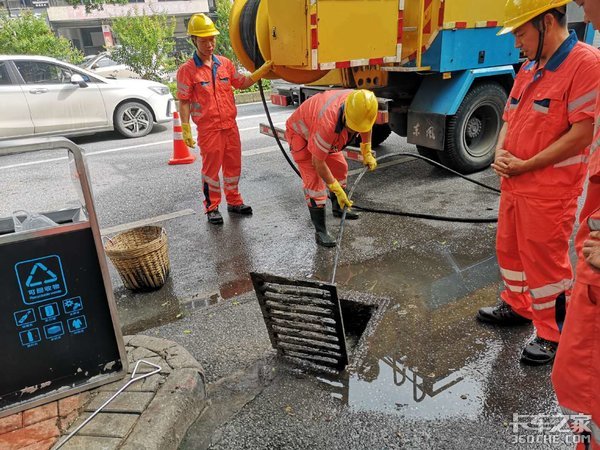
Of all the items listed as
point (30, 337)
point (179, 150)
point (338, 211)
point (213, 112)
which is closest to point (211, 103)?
point (213, 112)

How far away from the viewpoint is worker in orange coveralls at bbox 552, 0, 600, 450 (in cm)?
144

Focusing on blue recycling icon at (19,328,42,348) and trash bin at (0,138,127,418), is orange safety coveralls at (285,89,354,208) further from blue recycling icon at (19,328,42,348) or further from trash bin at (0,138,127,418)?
blue recycling icon at (19,328,42,348)

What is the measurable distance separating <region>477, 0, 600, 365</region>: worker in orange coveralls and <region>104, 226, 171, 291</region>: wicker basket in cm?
229

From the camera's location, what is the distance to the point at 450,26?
15.9 ft

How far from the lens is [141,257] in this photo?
11.0 ft

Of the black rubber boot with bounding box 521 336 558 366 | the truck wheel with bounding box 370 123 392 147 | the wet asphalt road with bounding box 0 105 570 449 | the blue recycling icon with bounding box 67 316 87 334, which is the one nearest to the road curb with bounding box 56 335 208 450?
the wet asphalt road with bounding box 0 105 570 449

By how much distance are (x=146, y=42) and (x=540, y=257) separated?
43.0 feet

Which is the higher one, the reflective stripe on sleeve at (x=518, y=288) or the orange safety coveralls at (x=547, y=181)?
the orange safety coveralls at (x=547, y=181)

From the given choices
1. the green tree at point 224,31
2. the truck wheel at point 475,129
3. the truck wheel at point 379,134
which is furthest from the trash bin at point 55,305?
the green tree at point 224,31

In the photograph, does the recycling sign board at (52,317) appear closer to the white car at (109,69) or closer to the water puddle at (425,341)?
the water puddle at (425,341)

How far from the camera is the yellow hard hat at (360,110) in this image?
3387 millimetres

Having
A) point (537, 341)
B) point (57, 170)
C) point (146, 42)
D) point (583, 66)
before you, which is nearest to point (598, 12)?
point (583, 66)

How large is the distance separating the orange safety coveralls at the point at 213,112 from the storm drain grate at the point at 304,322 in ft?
7.58

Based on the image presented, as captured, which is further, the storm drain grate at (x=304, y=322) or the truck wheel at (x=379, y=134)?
the truck wheel at (x=379, y=134)
